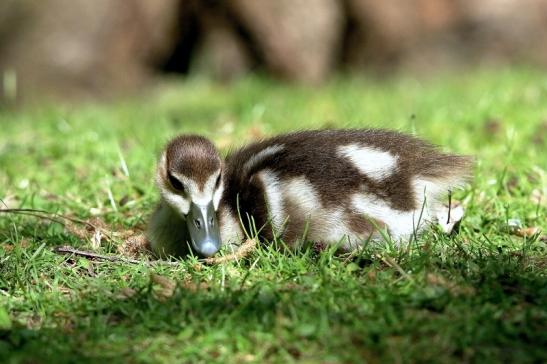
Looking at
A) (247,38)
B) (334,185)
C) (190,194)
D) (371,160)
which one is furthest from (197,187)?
(247,38)

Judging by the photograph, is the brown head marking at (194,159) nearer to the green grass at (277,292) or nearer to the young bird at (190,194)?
the young bird at (190,194)

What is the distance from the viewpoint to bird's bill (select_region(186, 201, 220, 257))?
3584 mm

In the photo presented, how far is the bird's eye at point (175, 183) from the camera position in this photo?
3709 mm

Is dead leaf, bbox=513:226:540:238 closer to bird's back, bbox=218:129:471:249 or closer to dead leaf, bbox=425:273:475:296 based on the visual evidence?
bird's back, bbox=218:129:471:249

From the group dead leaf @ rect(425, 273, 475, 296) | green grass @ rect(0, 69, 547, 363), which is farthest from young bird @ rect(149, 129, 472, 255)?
dead leaf @ rect(425, 273, 475, 296)

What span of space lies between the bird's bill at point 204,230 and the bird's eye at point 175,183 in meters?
0.10

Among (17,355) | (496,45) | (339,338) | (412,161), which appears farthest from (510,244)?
(496,45)

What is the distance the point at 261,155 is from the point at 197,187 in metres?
0.39

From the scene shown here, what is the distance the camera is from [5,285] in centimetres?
349

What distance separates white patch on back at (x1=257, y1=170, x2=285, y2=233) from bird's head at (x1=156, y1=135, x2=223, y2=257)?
214mm

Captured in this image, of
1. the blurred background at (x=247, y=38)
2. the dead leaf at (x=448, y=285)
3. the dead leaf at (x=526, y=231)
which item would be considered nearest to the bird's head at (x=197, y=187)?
the dead leaf at (x=448, y=285)

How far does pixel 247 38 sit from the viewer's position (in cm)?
1070

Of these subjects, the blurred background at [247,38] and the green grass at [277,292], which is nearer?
the green grass at [277,292]

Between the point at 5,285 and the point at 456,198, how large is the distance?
2279mm
